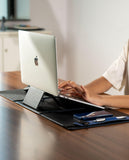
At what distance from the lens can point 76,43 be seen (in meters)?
5.34

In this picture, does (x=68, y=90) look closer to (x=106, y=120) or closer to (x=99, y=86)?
(x=99, y=86)

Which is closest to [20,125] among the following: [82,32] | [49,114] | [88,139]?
[49,114]

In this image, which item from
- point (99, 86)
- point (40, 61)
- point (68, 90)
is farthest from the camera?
point (99, 86)

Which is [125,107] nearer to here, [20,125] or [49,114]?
[49,114]

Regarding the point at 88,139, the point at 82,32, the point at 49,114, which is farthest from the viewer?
the point at 82,32

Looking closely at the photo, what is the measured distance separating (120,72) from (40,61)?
82 centimetres

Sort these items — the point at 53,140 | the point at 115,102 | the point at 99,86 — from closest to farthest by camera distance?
the point at 53,140 < the point at 115,102 < the point at 99,86

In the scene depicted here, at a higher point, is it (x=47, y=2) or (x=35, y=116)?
(x=47, y=2)

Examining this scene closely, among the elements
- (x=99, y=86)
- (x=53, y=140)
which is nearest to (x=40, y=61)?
(x=53, y=140)

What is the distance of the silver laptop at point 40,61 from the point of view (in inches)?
75.7

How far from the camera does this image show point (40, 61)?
2.04 m

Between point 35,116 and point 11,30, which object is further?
point 11,30

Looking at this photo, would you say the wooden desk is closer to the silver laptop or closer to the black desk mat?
the black desk mat

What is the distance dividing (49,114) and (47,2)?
3546 mm
